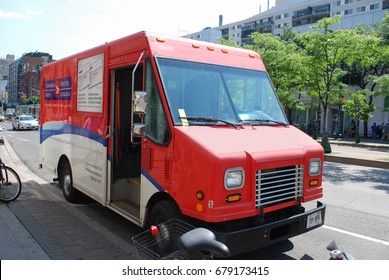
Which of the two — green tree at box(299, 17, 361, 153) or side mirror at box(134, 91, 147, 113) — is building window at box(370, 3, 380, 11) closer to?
green tree at box(299, 17, 361, 153)

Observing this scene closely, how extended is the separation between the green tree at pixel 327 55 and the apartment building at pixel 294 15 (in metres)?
51.7

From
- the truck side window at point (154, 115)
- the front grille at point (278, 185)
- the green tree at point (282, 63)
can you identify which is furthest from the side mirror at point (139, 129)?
the green tree at point (282, 63)

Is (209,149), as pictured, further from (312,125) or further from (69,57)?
(312,125)

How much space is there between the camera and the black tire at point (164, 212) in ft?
13.9

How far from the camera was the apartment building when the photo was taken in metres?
75.8

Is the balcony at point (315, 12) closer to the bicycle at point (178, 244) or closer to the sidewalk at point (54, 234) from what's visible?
the sidewalk at point (54, 234)

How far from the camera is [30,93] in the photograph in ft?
431

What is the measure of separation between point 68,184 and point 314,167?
16.2 ft

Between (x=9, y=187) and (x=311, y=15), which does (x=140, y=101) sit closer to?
(x=9, y=187)

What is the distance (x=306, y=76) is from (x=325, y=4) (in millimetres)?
76159

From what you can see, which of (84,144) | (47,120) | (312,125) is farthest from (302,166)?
(312,125)

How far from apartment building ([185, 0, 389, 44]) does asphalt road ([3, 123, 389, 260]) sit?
60.0m

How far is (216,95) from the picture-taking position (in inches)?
189

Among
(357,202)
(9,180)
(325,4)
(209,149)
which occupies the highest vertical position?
(325,4)
